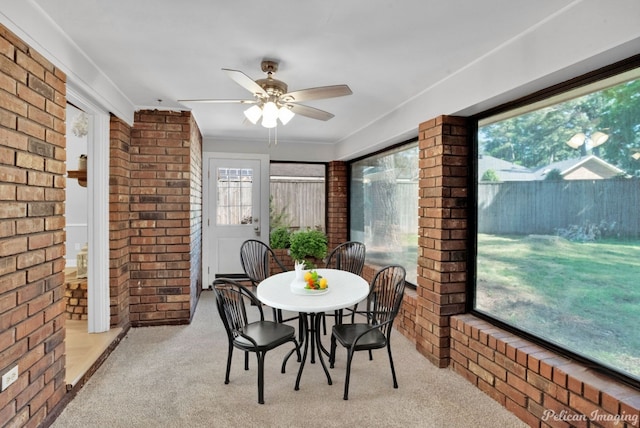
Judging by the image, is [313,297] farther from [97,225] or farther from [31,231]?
[97,225]

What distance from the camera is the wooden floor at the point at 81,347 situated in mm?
2376

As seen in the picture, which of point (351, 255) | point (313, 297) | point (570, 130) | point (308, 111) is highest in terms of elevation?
point (308, 111)

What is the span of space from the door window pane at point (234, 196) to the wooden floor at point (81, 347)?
2230mm

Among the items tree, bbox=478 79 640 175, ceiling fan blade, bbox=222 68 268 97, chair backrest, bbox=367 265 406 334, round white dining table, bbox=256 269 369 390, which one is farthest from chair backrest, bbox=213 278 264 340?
tree, bbox=478 79 640 175

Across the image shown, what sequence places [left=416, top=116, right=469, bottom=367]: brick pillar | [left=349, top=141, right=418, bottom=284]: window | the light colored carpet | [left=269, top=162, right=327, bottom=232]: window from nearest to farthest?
the light colored carpet → [left=416, top=116, right=469, bottom=367]: brick pillar → [left=349, top=141, right=418, bottom=284]: window → [left=269, top=162, right=327, bottom=232]: window

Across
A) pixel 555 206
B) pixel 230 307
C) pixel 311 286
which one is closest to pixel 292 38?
pixel 311 286

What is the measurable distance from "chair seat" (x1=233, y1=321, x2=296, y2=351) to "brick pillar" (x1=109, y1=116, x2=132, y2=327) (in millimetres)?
1536

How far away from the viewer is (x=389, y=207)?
4.12 meters

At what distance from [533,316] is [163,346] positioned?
294 centimetres

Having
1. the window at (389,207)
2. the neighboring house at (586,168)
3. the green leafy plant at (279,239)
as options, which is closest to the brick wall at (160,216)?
the green leafy plant at (279,239)

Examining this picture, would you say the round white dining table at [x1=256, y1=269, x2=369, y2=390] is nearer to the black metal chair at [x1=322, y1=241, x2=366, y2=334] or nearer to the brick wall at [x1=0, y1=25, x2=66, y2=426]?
the black metal chair at [x1=322, y1=241, x2=366, y2=334]

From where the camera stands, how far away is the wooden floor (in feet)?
7.79

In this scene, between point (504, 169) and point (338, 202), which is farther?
point (338, 202)

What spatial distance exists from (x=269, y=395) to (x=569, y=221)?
2.15 metres
